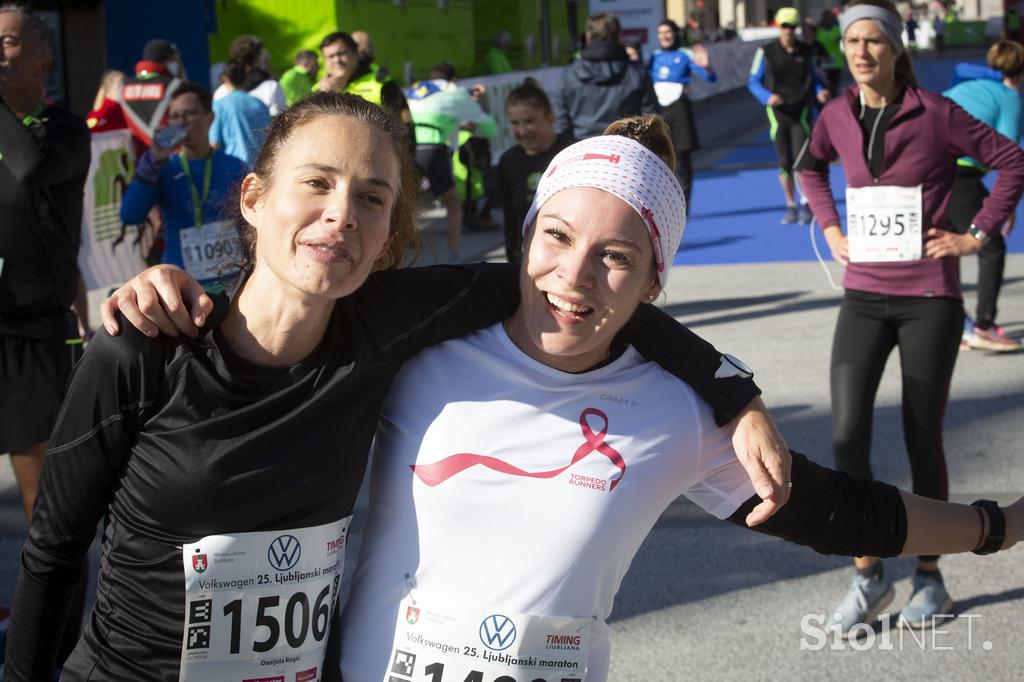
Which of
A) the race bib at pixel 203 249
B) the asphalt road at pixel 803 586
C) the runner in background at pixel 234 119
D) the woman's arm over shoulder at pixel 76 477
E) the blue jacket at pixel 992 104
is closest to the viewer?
the woman's arm over shoulder at pixel 76 477

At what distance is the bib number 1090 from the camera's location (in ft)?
7.06

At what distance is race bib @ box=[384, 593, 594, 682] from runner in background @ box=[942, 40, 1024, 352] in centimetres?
611

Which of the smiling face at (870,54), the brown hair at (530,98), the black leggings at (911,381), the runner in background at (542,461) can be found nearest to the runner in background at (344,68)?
the brown hair at (530,98)

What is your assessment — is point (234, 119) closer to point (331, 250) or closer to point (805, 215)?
point (805, 215)

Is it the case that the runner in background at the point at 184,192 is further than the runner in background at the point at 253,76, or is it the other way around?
the runner in background at the point at 253,76

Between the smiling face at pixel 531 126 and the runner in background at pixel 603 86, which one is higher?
the runner in background at pixel 603 86

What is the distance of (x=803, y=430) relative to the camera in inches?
259

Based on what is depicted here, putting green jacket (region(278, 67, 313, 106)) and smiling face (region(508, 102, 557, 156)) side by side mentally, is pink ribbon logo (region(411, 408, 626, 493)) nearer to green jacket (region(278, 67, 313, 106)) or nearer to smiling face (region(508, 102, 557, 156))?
smiling face (region(508, 102, 557, 156))

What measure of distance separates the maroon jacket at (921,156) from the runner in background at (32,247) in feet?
9.24

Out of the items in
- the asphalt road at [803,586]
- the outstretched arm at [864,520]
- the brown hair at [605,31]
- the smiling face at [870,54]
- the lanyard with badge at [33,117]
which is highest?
the brown hair at [605,31]

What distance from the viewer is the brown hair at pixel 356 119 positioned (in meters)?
2.18

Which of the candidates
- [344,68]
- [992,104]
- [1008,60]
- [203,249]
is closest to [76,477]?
[203,249]

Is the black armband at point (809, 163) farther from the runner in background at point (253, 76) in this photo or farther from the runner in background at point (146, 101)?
the runner in background at point (146, 101)

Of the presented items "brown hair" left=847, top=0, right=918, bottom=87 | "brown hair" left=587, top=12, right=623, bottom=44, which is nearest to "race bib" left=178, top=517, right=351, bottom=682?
"brown hair" left=847, top=0, right=918, bottom=87
